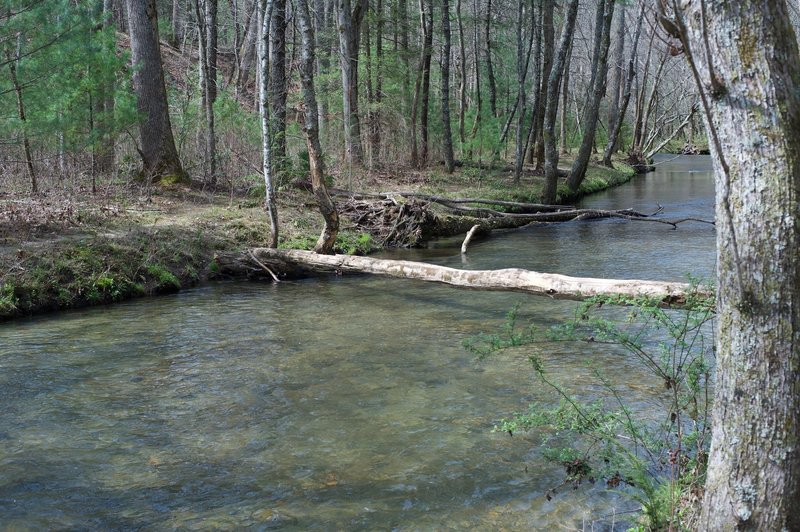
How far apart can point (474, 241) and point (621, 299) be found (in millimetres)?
11540

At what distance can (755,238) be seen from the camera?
2838mm

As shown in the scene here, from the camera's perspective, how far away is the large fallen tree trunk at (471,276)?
6008mm

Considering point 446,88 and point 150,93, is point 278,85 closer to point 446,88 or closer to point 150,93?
point 150,93

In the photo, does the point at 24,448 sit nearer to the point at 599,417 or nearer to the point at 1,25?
the point at 599,417

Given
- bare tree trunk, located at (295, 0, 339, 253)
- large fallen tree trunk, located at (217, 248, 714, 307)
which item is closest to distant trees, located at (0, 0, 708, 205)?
bare tree trunk, located at (295, 0, 339, 253)

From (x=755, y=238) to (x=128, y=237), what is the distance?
1058 centimetres

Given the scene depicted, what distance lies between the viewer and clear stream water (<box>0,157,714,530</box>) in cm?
444

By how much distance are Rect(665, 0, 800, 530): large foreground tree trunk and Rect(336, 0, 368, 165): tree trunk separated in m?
15.0

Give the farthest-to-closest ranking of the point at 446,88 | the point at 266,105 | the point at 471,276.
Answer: the point at 446,88 < the point at 266,105 < the point at 471,276

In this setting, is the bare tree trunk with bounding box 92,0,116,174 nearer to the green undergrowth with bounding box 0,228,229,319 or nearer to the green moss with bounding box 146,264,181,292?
the green undergrowth with bounding box 0,228,229,319

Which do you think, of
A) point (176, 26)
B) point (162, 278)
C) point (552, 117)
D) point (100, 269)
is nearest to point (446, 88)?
point (552, 117)

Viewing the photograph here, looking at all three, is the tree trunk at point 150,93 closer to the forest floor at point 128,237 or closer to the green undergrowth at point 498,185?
the forest floor at point 128,237

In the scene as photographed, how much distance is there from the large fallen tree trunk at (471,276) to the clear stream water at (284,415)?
0.62 meters

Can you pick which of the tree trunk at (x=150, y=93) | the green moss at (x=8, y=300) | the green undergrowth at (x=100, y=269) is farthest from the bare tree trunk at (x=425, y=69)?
the green moss at (x=8, y=300)
